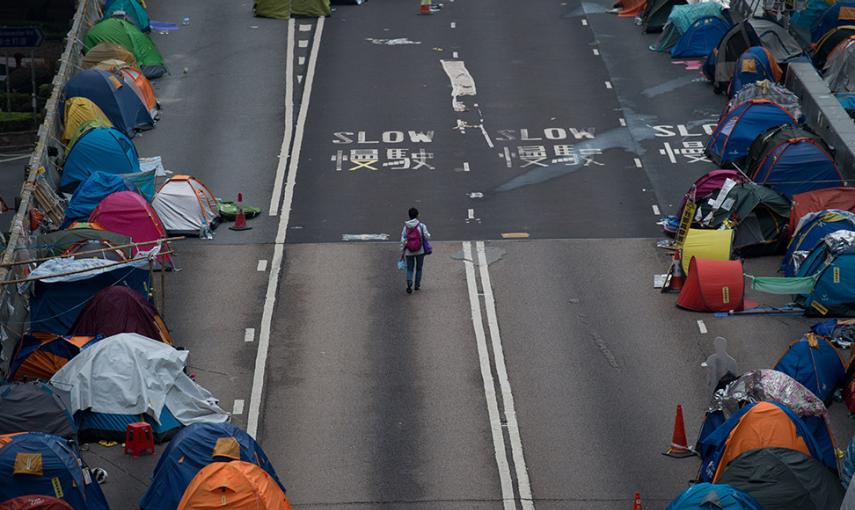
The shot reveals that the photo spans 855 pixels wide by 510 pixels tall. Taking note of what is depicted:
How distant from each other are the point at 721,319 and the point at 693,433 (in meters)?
5.21

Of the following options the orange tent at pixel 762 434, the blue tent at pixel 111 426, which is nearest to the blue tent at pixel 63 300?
the blue tent at pixel 111 426

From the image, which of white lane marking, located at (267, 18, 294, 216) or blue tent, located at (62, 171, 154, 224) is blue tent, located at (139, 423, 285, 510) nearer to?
blue tent, located at (62, 171, 154, 224)

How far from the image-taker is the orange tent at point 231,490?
23969 mm

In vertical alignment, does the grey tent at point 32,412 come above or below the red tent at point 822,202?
above

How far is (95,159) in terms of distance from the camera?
38562 millimetres

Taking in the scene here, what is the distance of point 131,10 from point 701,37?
55.7 feet

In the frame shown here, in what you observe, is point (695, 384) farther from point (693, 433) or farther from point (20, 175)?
point (20, 175)

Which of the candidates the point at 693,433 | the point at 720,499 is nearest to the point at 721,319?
the point at 693,433

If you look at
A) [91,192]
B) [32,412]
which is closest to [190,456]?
[32,412]

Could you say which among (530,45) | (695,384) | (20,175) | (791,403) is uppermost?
(791,403)

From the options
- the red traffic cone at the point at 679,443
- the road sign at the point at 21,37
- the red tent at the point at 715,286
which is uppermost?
the red traffic cone at the point at 679,443

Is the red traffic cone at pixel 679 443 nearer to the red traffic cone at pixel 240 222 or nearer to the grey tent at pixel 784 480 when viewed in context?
the grey tent at pixel 784 480

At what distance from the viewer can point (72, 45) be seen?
4516 cm

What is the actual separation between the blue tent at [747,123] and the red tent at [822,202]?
4376 millimetres
